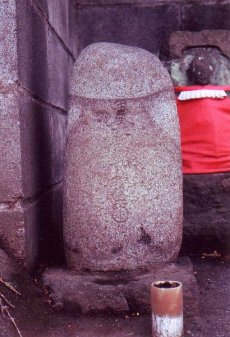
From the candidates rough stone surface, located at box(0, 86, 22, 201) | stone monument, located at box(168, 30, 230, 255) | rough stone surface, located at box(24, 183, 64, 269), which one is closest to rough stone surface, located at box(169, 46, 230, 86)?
stone monument, located at box(168, 30, 230, 255)

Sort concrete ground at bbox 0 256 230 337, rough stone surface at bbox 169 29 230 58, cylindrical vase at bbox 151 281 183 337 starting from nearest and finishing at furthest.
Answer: cylindrical vase at bbox 151 281 183 337 → concrete ground at bbox 0 256 230 337 → rough stone surface at bbox 169 29 230 58

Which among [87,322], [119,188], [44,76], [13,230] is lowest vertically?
[87,322]

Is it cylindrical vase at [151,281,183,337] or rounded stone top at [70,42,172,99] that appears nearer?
cylindrical vase at [151,281,183,337]

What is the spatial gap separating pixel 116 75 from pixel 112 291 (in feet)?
3.00

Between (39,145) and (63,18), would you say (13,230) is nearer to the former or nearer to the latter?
(39,145)

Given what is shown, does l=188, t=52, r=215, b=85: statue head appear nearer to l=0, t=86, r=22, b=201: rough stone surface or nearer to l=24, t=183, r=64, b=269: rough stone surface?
l=24, t=183, r=64, b=269: rough stone surface

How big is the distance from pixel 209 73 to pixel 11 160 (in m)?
1.38

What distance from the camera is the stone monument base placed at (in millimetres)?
2180

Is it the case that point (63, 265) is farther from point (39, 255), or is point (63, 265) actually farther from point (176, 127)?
point (176, 127)

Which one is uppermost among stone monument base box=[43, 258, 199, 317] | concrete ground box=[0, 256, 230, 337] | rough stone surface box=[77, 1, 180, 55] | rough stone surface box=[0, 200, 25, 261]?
rough stone surface box=[77, 1, 180, 55]

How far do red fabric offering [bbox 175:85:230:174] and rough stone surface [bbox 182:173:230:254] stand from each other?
0.06m

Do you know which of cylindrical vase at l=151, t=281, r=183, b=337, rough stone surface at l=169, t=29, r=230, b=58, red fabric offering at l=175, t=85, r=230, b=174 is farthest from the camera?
rough stone surface at l=169, t=29, r=230, b=58

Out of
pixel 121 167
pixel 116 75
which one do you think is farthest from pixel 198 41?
pixel 121 167

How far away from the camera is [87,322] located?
2158 mm
